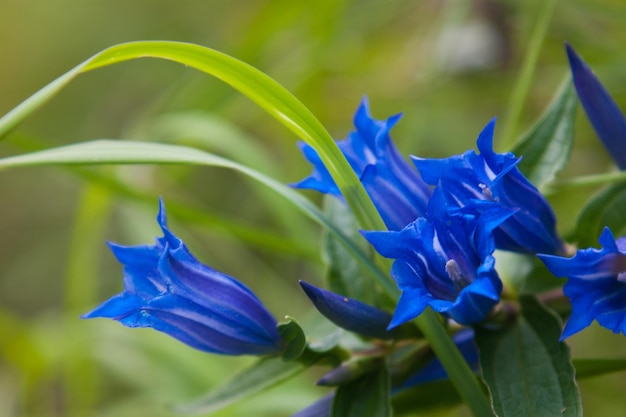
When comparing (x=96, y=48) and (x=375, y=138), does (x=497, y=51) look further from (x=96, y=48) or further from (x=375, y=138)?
(x=96, y=48)

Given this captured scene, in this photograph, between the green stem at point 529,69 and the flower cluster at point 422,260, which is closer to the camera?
the flower cluster at point 422,260

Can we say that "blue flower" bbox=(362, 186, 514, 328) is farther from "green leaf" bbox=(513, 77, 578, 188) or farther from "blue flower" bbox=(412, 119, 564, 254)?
"green leaf" bbox=(513, 77, 578, 188)

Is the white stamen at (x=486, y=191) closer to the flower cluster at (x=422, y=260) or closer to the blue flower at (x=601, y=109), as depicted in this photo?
the flower cluster at (x=422, y=260)

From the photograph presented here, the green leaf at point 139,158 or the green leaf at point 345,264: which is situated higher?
the green leaf at point 139,158

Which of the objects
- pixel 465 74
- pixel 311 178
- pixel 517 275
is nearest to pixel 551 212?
pixel 517 275

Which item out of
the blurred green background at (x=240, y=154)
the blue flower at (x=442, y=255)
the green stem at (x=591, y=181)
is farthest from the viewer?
the blurred green background at (x=240, y=154)

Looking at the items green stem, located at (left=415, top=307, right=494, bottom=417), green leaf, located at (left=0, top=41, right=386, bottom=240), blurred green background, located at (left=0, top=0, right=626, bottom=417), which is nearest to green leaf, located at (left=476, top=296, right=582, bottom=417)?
green stem, located at (left=415, top=307, right=494, bottom=417)

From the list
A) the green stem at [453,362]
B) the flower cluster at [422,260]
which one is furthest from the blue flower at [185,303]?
the green stem at [453,362]
